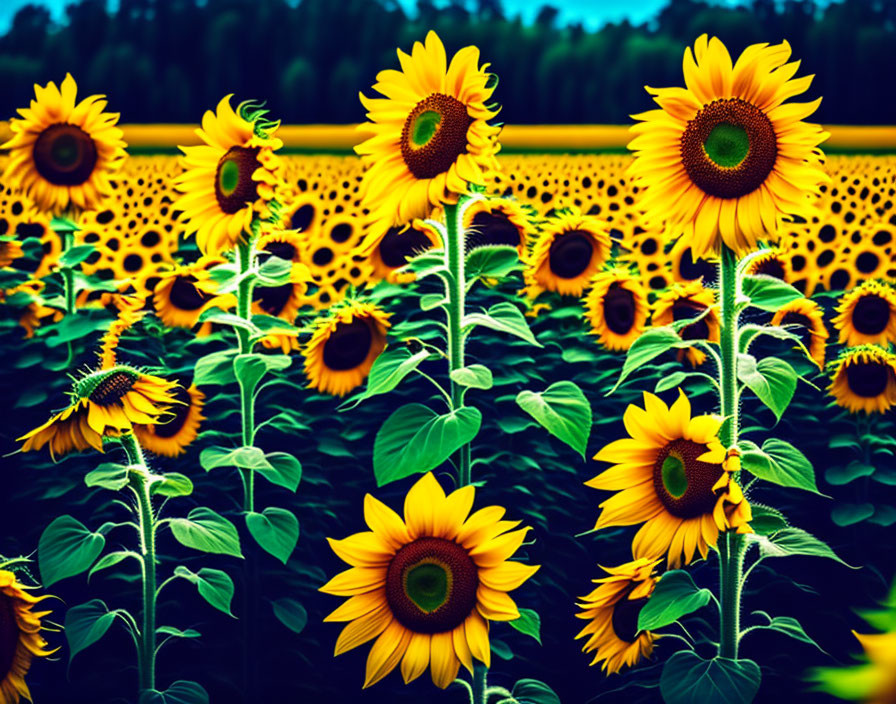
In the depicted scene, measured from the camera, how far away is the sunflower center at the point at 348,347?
2184 millimetres

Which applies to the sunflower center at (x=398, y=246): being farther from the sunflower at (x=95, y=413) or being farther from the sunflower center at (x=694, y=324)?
the sunflower at (x=95, y=413)


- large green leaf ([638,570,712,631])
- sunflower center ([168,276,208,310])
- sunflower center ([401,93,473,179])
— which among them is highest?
sunflower center ([401,93,473,179])

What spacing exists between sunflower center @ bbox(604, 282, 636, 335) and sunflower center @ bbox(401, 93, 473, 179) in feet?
3.42

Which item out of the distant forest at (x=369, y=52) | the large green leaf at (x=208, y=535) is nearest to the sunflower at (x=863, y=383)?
the large green leaf at (x=208, y=535)

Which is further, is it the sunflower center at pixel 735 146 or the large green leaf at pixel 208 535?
the large green leaf at pixel 208 535

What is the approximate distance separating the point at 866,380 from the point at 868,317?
1.28ft

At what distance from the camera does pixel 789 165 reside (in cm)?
145

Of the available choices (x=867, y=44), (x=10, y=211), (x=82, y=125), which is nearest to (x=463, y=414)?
(x=82, y=125)

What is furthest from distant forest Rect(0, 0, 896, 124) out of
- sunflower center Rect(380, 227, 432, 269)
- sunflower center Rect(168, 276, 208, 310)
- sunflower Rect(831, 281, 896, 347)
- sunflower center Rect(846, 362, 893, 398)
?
sunflower center Rect(846, 362, 893, 398)

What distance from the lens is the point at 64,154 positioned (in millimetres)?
2371

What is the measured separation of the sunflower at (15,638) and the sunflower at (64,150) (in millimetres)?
1215

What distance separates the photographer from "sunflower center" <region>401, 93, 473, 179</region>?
1495mm

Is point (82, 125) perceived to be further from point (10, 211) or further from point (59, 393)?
point (10, 211)

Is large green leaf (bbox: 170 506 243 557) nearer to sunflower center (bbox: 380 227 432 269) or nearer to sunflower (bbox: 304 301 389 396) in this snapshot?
sunflower (bbox: 304 301 389 396)
